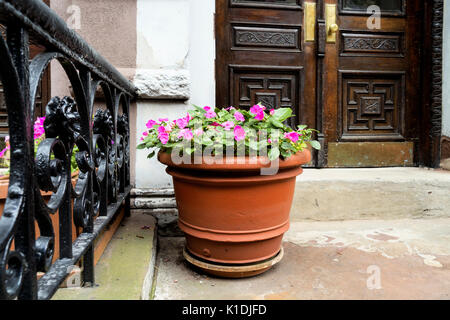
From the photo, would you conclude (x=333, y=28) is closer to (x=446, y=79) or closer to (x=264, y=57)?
(x=264, y=57)

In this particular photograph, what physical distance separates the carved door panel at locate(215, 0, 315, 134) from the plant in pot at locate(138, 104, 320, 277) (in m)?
1.13

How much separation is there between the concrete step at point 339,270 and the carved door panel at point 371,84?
81 centimetres

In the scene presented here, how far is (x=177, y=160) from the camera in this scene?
136 cm

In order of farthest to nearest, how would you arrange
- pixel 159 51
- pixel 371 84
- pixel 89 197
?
pixel 371 84
pixel 159 51
pixel 89 197

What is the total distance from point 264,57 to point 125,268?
185cm

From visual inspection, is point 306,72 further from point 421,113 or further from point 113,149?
point 113,149

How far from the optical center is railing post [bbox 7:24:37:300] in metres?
0.60

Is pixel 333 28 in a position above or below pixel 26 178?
above

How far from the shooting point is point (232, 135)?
4.22 ft

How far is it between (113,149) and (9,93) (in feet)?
2.93

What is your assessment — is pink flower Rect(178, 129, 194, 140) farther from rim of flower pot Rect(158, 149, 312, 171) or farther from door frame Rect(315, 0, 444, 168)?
door frame Rect(315, 0, 444, 168)

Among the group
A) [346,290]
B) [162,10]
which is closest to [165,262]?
[346,290]

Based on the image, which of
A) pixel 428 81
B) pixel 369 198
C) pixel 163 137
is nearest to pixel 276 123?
pixel 163 137

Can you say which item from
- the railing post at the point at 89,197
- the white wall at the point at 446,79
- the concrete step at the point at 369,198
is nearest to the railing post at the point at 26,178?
the railing post at the point at 89,197
